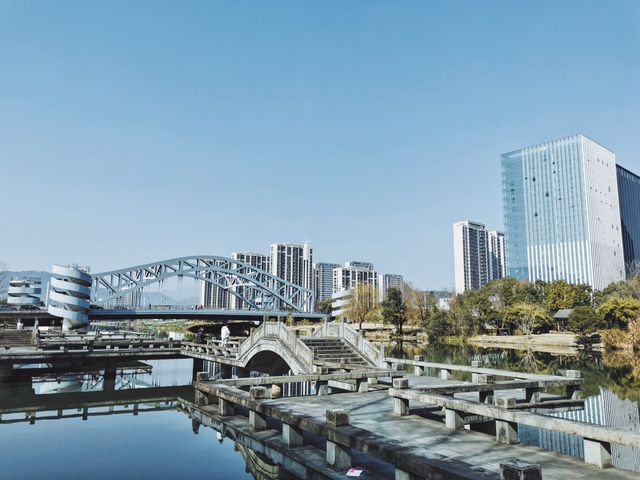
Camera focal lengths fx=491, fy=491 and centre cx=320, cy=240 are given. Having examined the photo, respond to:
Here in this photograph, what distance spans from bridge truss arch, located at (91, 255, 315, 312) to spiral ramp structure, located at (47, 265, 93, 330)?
14836 millimetres

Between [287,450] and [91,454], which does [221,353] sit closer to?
[91,454]

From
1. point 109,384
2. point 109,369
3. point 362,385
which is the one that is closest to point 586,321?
point 362,385

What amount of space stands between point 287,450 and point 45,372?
34.3m

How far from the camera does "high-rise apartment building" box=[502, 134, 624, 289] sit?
440 ft

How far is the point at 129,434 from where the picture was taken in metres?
19.2

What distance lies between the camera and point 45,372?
3941 centimetres

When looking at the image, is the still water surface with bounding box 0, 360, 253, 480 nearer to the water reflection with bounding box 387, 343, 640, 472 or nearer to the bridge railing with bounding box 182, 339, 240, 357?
the bridge railing with bounding box 182, 339, 240, 357

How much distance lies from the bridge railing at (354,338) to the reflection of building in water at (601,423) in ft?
24.0

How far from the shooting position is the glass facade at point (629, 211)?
553 feet

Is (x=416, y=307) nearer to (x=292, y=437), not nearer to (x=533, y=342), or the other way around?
(x=533, y=342)

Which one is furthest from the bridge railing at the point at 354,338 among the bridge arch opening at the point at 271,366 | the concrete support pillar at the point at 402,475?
the concrete support pillar at the point at 402,475

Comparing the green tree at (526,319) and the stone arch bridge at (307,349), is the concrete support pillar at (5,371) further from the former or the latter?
the green tree at (526,319)

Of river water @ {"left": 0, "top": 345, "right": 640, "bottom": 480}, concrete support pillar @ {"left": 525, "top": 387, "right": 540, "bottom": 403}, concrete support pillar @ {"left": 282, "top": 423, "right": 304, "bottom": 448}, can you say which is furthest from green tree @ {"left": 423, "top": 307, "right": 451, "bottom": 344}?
concrete support pillar @ {"left": 282, "top": 423, "right": 304, "bottom": 448}

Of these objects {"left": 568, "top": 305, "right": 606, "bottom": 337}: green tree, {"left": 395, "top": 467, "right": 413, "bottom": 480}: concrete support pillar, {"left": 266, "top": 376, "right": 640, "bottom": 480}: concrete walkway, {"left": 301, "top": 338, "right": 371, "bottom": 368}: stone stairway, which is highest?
{"left": 568, "top": 305, "right": 606, "bottom": 337}: green tree
